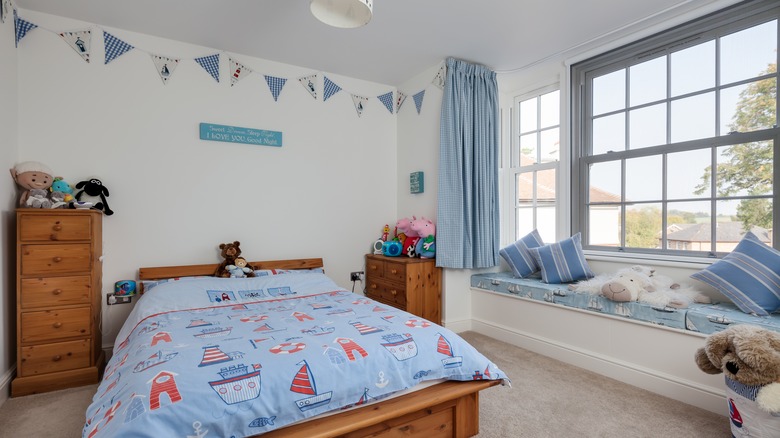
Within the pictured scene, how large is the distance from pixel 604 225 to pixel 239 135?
3.20 m

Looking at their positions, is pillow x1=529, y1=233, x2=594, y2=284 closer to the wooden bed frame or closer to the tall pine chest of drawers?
the wooden bed frame

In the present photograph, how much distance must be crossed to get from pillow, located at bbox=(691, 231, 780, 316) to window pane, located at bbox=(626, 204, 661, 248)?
25.2 inches

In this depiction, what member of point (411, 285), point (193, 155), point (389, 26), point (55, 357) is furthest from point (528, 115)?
point (55, 357)

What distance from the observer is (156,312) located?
2.24 metres

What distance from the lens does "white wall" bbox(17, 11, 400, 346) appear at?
268cm

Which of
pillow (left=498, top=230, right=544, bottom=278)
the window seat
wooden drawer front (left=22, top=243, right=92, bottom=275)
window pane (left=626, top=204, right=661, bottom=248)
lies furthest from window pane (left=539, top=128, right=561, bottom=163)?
wooden drawer front (left=22, top=243, right=92, bottom=275)

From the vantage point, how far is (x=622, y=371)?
2492 millimetres

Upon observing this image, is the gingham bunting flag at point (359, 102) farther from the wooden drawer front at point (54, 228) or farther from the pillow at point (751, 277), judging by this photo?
the pillow at point (751, 277)

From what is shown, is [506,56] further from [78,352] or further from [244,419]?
[78,352]

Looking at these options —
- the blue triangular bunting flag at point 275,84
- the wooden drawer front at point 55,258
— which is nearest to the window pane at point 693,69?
the blue triangular bunting flag at point 275,84

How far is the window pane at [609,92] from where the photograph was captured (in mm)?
3149

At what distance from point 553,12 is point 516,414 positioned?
2598 millimetres

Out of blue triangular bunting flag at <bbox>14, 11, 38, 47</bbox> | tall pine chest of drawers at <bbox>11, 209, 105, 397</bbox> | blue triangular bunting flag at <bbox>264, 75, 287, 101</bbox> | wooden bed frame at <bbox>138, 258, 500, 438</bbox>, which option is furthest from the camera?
blue triangular bunting flag at <bbox>264, 75, 287, 101</bbox>

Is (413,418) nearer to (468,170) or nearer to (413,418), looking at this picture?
(413,418)
